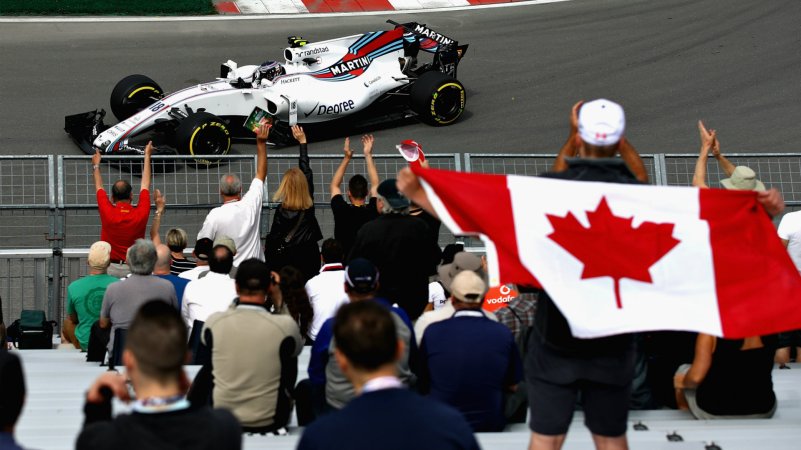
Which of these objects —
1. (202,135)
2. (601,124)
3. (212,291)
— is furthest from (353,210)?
(202,135)

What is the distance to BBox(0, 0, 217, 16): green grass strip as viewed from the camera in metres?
21.2

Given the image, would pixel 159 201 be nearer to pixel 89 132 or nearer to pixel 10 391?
pixel 89 132

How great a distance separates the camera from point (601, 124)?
4605mm

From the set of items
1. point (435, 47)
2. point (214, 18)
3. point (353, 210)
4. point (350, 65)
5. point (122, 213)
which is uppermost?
point (214, 18)

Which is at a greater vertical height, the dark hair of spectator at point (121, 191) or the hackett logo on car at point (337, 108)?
the hackett logo on car at point (337, 108)

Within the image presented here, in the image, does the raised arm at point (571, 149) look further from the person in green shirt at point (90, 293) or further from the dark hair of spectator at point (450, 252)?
the person in green shirt at point (90, 293)

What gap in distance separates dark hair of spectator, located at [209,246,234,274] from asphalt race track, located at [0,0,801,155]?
292 inches

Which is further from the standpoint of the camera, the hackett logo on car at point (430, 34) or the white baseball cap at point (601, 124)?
the hackett logo on car at point (430, 34)

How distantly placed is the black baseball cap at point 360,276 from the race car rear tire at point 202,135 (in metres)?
7.45

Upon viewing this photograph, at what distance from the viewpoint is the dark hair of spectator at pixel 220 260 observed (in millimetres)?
7664

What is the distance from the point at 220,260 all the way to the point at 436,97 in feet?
27.7

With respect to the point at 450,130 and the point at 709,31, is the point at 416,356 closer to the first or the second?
the point at 450,130

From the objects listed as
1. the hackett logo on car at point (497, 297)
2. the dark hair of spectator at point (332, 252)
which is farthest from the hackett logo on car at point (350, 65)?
the dark hair of spectator at point (332, 252)

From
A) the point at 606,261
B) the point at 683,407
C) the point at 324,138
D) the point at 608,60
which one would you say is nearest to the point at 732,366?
the point at 683,407
